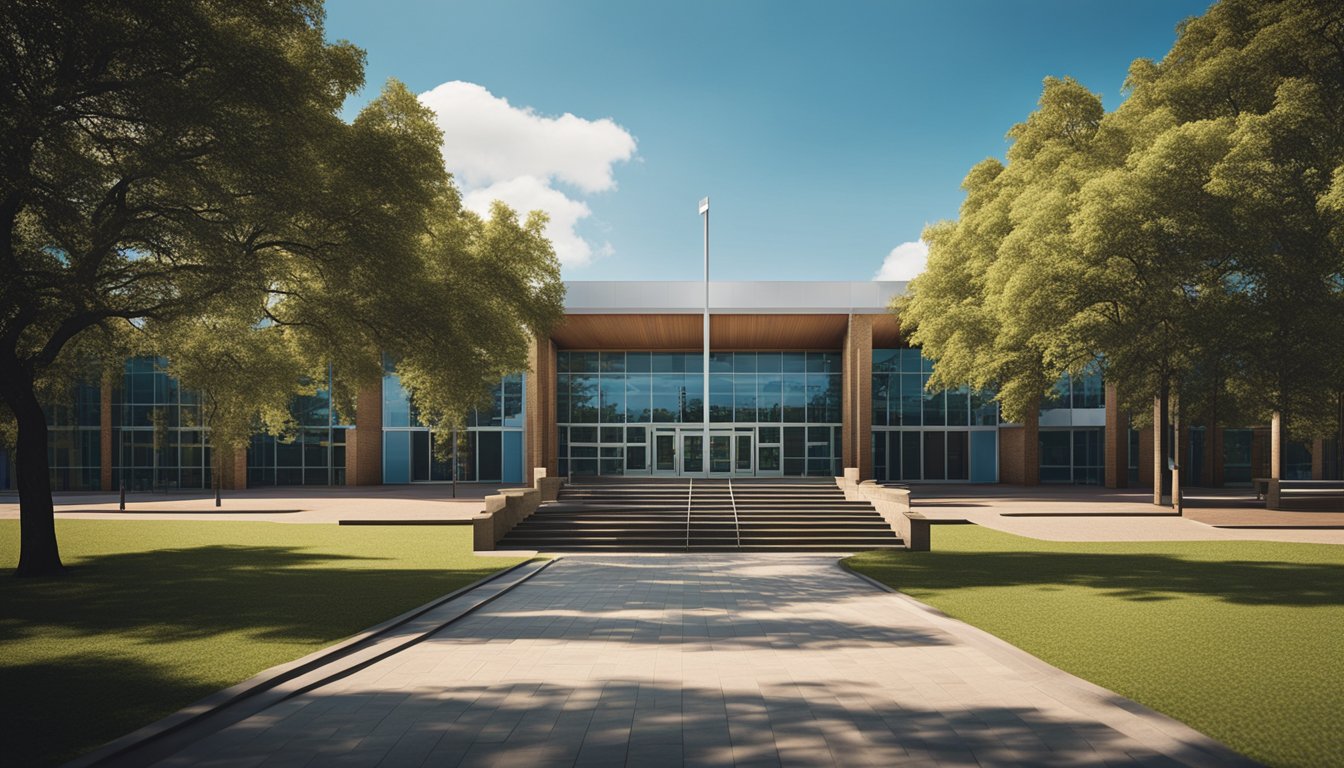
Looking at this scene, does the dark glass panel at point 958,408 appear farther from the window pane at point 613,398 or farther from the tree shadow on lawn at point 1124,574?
the tree shadow on lawn at point 1124,574

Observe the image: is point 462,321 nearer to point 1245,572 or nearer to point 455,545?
point 455,545

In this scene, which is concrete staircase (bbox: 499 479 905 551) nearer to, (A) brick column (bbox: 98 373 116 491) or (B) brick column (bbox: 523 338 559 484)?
(B) brick column (bbox: 523 338 559 484)

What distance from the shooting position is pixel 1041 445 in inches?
1858

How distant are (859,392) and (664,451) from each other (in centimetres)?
1116

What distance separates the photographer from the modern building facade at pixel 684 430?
4194 centimetres

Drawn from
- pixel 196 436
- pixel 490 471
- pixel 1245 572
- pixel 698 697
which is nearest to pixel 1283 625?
pixel 1245 572

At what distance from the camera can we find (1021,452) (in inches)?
1788

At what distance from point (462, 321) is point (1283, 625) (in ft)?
53.8

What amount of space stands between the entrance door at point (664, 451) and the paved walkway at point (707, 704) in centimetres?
3190

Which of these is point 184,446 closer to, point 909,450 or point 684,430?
point 684,430

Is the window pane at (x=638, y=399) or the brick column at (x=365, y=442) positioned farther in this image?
the brick column at (x=365, y=442)

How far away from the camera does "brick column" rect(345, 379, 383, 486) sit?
45688 mm

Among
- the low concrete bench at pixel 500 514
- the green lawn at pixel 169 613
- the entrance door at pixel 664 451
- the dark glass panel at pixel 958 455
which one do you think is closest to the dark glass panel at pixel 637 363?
the entrance door at pixel 664 451

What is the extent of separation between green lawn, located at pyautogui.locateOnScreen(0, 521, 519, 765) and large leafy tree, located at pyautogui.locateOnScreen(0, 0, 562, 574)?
10.3ft
